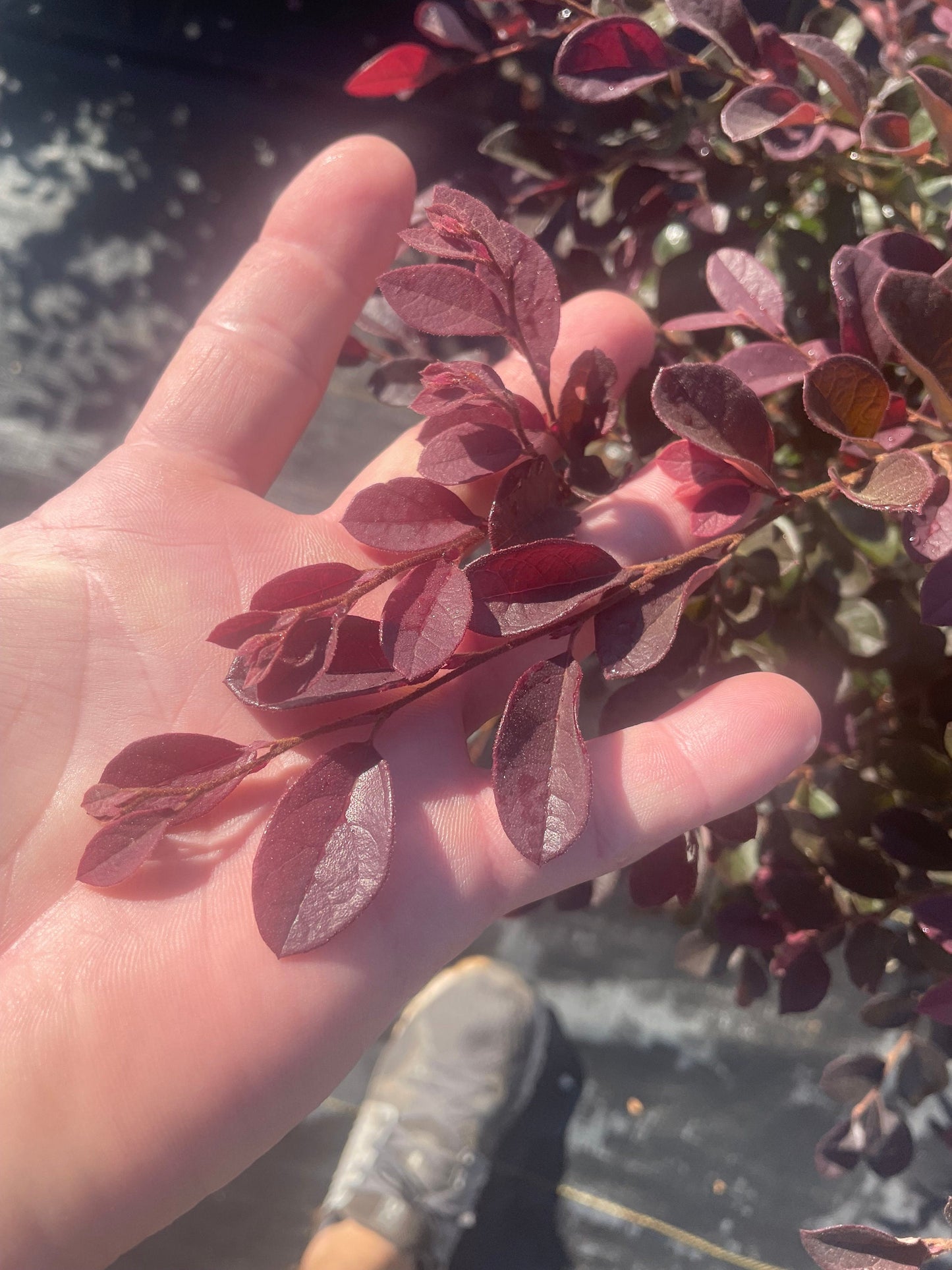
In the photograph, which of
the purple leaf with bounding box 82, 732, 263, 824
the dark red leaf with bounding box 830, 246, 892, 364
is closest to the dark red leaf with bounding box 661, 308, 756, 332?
the dark red leaf with bounding box 830, 246, 892, 364

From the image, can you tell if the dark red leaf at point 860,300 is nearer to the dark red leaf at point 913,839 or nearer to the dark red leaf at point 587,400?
the dark red leaf at point 587,400

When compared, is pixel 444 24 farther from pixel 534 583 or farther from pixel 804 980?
pixel 804 980

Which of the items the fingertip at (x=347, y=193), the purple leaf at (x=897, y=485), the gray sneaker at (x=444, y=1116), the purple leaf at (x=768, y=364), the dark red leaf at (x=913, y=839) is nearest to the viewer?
the purple leaf at (x=897, y=485)

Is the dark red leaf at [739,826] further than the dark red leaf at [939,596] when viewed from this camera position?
Yes

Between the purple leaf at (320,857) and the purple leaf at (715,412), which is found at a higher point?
the purple leaf at (715,412)

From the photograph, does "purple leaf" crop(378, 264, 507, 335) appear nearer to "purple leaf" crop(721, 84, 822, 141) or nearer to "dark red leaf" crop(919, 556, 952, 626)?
"purple leaf" crop(721, 84, 822, 141)

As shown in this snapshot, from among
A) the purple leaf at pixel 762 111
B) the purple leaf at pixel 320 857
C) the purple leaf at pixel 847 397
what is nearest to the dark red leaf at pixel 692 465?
the purple leaf at pixel 847 397

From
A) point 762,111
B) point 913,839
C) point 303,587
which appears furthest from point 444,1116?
point 762,111
